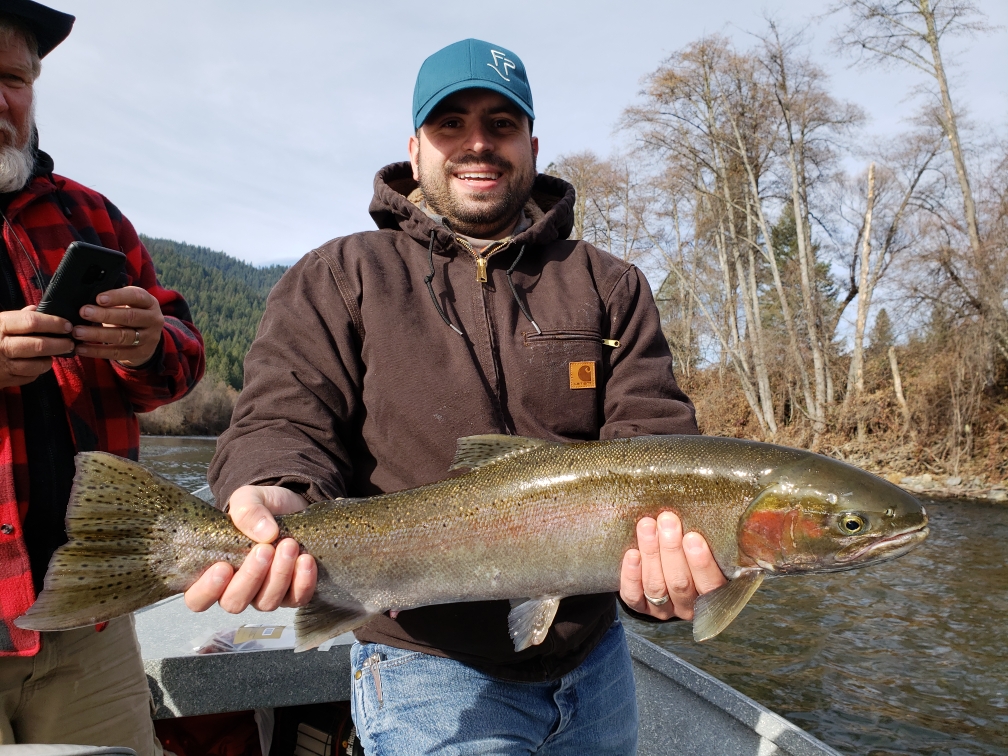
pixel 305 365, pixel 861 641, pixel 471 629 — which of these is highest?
pixel 305 365

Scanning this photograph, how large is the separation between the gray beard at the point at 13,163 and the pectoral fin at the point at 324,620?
2335 millimetres

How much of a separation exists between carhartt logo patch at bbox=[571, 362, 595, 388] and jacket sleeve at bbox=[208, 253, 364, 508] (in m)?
0.85

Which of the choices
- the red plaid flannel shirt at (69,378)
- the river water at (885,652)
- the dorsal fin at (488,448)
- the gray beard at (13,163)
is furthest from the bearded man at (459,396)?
the river water at (885,652)

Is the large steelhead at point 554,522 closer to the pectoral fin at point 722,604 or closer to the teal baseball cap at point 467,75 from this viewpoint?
the pectoral fin at point 722,604

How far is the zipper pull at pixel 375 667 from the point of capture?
239cm

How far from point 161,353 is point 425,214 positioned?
141 centimetres

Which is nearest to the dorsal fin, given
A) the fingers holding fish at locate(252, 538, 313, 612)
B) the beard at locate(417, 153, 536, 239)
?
the fingers holding fish at locate(252, 538, 313, 612)

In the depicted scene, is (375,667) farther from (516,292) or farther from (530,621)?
(516,292)

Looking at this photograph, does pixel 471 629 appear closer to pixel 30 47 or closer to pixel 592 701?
pixel 592 701

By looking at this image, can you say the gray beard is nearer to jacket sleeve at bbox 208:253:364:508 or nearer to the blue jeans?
jacket sleeve at bbox 208:253:364:508

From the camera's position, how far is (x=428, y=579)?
2.37 meters

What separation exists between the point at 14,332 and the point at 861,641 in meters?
10.5

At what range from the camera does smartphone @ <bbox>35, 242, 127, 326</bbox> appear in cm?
248

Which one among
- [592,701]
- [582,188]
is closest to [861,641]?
[592,701]
